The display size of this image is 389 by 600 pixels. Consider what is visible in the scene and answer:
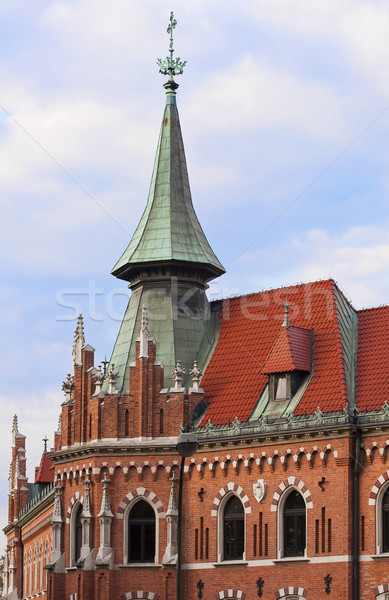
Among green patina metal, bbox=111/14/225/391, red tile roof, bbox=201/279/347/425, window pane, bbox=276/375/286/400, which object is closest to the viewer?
red tile roof, bbox=201/279/347/425

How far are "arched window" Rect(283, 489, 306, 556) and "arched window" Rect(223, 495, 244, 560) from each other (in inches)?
83.8

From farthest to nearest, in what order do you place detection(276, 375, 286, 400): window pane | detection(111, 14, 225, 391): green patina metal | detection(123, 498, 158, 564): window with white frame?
detection(111, 14, 225, 391): green patina metal → detection(123, 498, 158, 564): window with white frame → detection(276, 375, 286, 400): window pane

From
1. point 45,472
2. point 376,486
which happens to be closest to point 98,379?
point 376,486

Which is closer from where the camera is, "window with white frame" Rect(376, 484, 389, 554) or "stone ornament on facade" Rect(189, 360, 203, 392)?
"window with white frame" Rect(376, 484, 389, 554)

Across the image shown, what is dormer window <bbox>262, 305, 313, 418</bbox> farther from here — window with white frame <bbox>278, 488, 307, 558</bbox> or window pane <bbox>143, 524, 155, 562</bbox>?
window pane <bbox>143, 524, 155, 562</bbox>

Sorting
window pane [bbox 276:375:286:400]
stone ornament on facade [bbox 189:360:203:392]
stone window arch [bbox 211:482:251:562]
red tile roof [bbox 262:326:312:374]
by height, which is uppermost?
red tile roof [bbox 262:326:312:374]

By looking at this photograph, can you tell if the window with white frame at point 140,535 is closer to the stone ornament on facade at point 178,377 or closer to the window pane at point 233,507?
the window pane at point 233,507

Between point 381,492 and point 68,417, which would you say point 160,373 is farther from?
point 381,492

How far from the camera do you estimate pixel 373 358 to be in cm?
5397

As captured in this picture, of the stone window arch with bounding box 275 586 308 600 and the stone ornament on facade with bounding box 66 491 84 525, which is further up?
the stone ornament on facade with bounding box 66 491 84 525

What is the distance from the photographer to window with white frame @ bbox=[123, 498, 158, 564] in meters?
54.8

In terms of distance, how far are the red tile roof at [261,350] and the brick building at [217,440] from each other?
7 centimetres

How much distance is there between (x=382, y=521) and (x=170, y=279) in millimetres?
16139

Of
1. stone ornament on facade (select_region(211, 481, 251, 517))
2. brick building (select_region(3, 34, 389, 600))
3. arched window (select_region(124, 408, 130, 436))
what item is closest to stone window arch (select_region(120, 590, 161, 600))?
brick building (select_region(3, 34, 389, 600))
